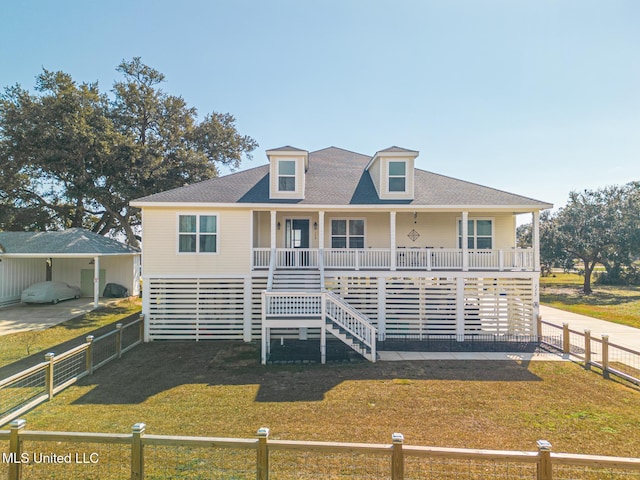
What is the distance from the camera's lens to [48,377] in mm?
6996

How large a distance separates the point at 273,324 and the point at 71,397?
504 centimetres

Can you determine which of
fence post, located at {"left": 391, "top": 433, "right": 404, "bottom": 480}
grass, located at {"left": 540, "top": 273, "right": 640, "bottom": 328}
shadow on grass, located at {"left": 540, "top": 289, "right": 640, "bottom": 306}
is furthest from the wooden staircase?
shadow on grass, located at {"left": 540, "top": 289, "right": 640, "bottom": 306}

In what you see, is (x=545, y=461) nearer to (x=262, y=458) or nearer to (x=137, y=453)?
(x=262, y=458)

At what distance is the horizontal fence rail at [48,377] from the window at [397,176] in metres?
11.3

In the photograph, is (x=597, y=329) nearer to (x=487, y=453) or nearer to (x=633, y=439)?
(x=633, y=439)

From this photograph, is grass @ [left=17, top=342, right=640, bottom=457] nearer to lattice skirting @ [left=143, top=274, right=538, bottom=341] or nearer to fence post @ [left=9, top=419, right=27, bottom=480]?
fence post @ [left=9, top=419, right=27, bottom=480]

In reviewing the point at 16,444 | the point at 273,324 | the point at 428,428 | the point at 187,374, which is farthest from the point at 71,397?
the point at 428,428

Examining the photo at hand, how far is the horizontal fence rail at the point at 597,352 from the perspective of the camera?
8.56 m

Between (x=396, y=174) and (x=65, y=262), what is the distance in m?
21.8

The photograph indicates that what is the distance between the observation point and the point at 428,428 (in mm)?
5797

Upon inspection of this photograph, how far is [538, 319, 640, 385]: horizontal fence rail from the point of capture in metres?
8.56

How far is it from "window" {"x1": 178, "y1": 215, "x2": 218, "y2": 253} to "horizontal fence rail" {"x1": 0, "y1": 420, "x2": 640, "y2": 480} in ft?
26.1

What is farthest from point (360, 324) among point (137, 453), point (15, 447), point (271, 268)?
point (15, 447)

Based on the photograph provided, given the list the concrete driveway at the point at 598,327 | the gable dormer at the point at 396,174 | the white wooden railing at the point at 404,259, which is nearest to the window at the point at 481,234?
the white wooden railing at the point at 404,259
